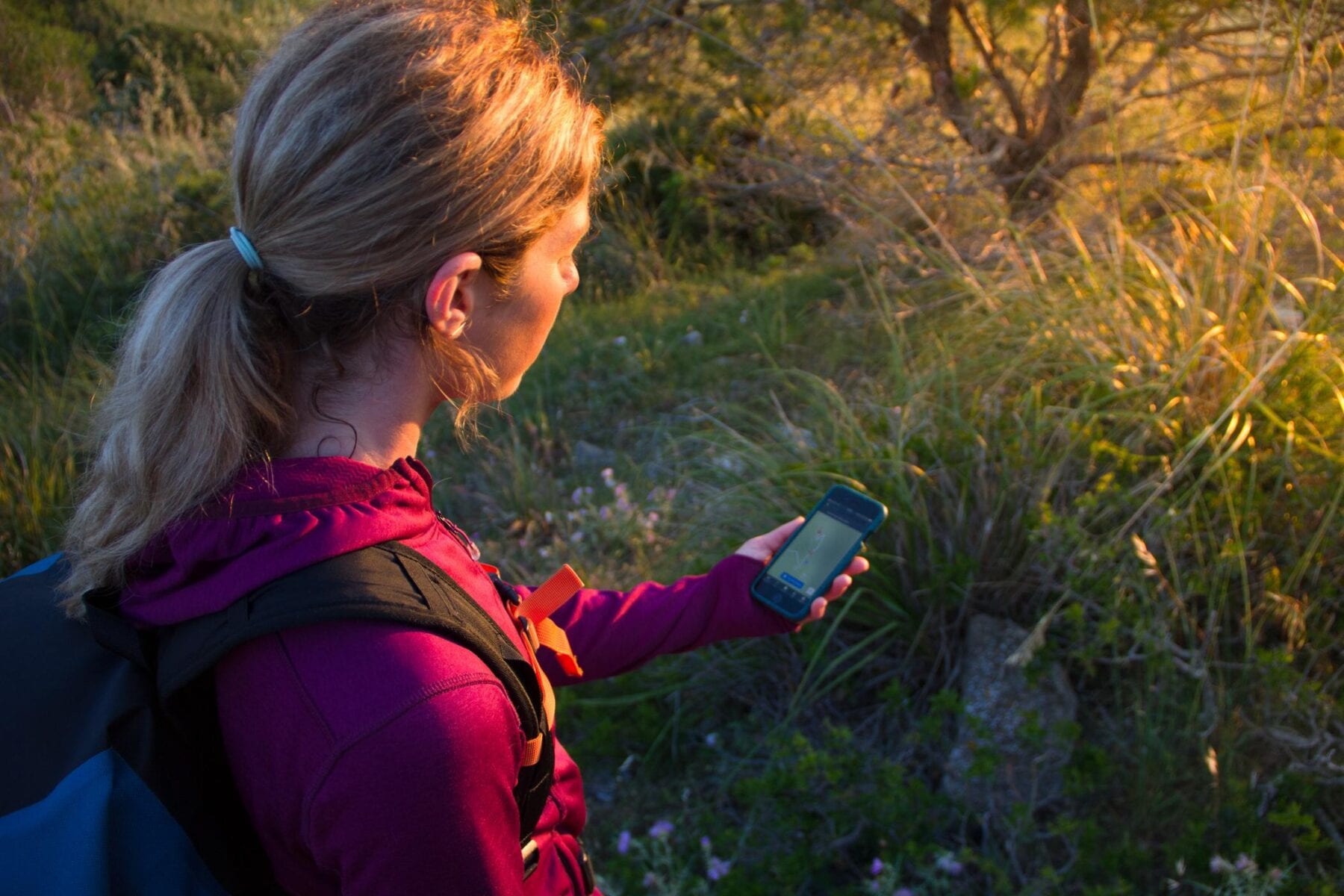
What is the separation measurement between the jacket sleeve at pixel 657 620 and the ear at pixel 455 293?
586 millimetres

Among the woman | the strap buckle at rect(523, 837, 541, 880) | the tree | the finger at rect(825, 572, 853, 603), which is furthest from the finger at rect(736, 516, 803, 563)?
the tree

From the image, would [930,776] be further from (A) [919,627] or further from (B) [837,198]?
(B) [837,198]

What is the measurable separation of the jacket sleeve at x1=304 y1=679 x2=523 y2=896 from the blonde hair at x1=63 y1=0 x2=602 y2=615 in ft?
1.19

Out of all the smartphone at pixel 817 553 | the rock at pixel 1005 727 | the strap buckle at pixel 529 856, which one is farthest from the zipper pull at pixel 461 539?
the rock at pixel 1005 727

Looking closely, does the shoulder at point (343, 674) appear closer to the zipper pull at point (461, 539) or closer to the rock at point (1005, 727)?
the zipper pull at point (461, 539)

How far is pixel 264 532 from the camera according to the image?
1.04 meters

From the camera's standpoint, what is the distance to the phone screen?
5.45ft

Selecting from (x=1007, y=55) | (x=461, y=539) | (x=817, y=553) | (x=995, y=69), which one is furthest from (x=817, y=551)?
(x=1007, y=55)

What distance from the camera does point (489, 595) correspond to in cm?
123

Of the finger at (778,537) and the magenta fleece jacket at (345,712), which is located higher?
the magenta fleece jacket at (345,712)

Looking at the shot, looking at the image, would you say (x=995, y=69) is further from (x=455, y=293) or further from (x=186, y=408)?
(x=186, y=408)

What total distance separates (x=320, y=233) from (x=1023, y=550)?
2.06 metres

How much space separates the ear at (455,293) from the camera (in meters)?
1.18

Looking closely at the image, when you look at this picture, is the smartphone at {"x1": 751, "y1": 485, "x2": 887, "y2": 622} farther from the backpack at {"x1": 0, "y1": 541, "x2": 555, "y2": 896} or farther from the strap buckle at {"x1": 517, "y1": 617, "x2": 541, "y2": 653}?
the backpack at {"x1": 0, "y1": 541, "x2": 555, "y2": 896}
